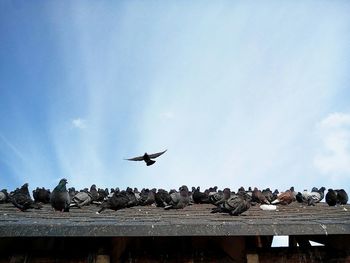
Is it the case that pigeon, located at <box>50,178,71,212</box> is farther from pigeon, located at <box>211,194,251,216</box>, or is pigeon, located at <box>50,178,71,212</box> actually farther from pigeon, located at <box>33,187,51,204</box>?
pigeon, located at <box>211,194,251,216</box>

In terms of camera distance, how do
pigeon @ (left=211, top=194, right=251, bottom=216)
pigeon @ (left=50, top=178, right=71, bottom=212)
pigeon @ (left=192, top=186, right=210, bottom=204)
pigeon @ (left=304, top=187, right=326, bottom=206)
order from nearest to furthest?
1. pigeon @ (left=211, top=194, right=251, bottom=216)
2. pigeon @ (left=50, top=178, right=71, bottom=212)
3. pigeon @ (left=304, top=187, right=326, bottom=206)
4. pigeon @ (left=192, top=186, right=210, bottom=204)

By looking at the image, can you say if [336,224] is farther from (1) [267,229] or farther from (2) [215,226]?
(2) [215,226]

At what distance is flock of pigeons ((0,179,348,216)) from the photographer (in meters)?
6.29

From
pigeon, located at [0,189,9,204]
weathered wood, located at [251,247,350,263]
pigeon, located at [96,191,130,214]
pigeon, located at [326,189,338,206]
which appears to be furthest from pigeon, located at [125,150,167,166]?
pigeon, located at [326,189,338,206]

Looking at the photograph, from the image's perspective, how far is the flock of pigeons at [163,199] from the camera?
629 centimetres

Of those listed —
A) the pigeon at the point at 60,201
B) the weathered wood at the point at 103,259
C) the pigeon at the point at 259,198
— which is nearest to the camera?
the weathered wood at the point at 103,259

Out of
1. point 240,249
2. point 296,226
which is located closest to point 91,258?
point 240,249

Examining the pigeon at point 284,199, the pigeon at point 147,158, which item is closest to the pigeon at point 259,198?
the pigeon at point 284,199

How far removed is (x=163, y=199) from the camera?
25.1 feet

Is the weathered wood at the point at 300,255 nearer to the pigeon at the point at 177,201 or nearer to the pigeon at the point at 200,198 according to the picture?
the pigeon at the point at 177,201

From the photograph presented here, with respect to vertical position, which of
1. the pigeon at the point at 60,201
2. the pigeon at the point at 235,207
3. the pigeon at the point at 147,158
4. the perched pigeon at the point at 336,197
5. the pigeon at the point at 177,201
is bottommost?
the pigeon at the point at 235,207

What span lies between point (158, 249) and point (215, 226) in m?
0.94

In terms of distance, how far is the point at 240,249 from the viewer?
4125mm

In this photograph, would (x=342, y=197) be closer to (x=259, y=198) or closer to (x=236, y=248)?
(x=259, y=198)
